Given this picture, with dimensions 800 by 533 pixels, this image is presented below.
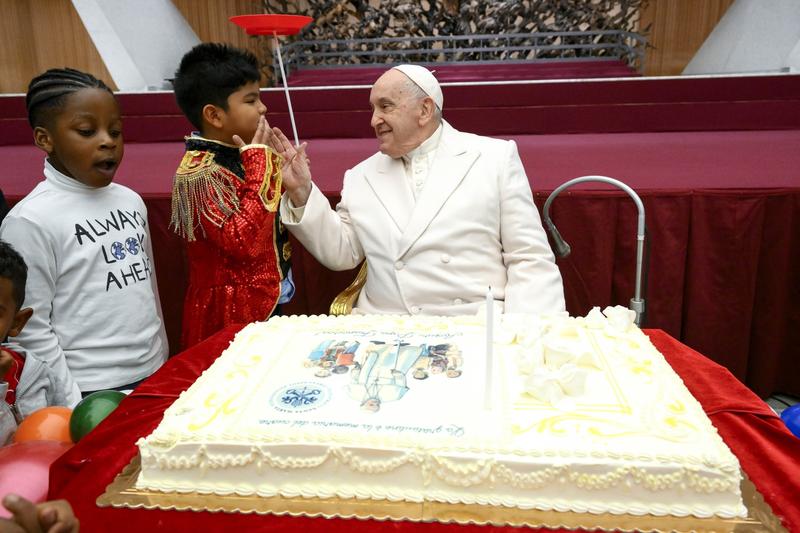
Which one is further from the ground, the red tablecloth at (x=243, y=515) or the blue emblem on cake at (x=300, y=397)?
the blue emblem on cake at (x=300, y=397)

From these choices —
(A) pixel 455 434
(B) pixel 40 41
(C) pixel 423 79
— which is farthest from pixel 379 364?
(B) pixel 40 41

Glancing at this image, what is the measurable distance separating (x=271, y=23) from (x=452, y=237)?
2.75 feet

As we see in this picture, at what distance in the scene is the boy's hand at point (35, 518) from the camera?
27.0 inches

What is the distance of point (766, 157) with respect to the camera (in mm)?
2717

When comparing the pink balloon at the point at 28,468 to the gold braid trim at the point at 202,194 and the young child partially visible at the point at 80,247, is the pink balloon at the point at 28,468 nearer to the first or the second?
the young child partially visible at the point at 80,247

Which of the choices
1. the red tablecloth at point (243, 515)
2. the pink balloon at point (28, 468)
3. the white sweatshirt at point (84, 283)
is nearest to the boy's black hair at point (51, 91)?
the white sweatshirt at point (84, 283)

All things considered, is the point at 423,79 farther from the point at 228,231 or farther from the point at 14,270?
the point at 14,270

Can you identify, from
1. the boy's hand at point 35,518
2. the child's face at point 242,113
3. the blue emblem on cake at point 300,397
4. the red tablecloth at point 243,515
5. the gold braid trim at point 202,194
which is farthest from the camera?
the child's face at point 242,113

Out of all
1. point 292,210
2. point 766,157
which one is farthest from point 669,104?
point 292,210

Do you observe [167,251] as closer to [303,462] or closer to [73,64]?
[303,462]

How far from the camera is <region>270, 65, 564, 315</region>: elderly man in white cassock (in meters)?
1.85

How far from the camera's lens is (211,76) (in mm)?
1804

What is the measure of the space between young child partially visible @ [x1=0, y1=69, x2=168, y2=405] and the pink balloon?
0.40m

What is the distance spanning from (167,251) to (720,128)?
297cm
